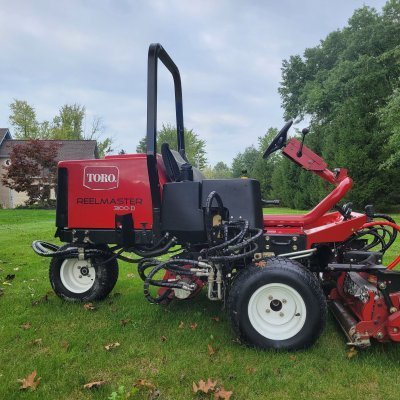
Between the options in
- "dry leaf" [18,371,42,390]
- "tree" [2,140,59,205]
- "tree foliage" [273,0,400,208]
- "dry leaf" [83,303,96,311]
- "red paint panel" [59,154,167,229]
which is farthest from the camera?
"tree" [2,140,59,205]

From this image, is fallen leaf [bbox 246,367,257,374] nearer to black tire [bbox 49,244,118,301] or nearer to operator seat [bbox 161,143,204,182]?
operator seat [bbox 161,143,204,182]

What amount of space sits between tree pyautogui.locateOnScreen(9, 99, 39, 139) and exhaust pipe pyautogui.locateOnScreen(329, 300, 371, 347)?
43.0m

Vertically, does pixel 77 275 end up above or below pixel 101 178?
below

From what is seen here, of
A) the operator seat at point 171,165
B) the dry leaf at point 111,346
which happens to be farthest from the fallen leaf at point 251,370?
the operator seat at point 171,165

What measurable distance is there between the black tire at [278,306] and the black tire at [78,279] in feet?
5.65

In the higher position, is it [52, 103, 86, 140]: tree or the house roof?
[52, 103, 86, 140]: tree

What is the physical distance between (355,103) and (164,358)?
20221mm

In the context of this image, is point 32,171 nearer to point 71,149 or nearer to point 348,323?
point 71,149

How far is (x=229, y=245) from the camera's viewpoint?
313cm

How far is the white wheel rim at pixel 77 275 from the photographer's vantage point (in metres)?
4.20

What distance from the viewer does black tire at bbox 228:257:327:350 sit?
9.59 feet

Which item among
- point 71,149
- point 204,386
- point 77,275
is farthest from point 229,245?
point 71,149

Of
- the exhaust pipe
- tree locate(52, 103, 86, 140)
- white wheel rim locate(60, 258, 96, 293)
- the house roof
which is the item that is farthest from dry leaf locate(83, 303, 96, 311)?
tree locate(52, 103, 86, 140)

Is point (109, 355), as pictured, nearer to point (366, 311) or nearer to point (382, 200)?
point (366, 311)
